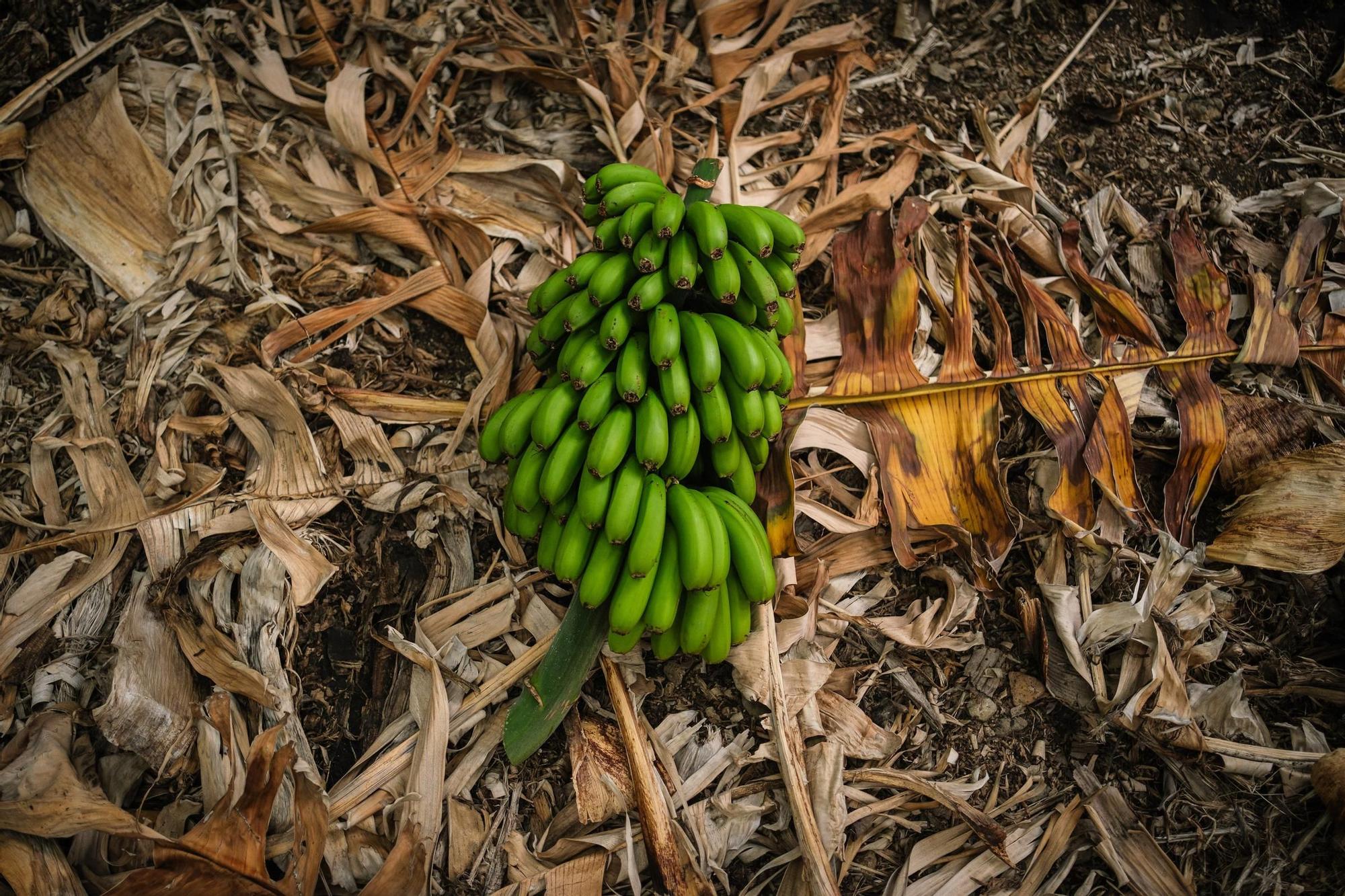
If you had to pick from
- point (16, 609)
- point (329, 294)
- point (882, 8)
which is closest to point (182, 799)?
point (16, 609)

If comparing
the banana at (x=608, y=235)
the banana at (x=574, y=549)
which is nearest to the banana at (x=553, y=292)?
the banana at (x=608, y=235)

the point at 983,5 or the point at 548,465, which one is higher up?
the point at 983,5

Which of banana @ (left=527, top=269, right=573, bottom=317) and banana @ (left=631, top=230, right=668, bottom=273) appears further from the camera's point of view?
banana @ (left=527, top=269, right=573, bottom=317)

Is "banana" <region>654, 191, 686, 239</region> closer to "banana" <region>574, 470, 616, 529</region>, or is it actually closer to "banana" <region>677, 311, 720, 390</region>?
"banana" <region>677, 311, 720, 390</region>

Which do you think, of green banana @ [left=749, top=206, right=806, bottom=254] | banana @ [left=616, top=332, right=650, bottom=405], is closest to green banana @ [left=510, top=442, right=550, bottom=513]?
banana @ [left=616, top=332, right=650, bottom=405]

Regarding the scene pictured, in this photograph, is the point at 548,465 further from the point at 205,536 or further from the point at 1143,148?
the point at 1143,148

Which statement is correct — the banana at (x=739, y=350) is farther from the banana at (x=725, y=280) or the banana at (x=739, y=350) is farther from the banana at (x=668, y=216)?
the banana at (x=668, y=216)
